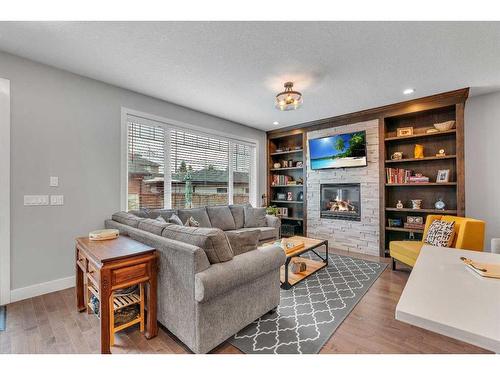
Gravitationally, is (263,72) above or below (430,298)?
above

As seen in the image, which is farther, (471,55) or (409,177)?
(409,177)

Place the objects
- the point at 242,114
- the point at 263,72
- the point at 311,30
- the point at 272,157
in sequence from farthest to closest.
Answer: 1. the point at 272,157
2. the point at 242,114
3. the point at 263,72
4. the point at 311,30

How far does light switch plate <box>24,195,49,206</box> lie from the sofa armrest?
2.26 metres

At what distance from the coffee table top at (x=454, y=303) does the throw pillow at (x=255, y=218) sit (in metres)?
3.47

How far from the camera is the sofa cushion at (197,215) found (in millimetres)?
3773

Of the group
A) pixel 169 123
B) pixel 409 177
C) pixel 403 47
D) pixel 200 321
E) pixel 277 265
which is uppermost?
pixel 403 47

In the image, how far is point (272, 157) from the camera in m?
6.04

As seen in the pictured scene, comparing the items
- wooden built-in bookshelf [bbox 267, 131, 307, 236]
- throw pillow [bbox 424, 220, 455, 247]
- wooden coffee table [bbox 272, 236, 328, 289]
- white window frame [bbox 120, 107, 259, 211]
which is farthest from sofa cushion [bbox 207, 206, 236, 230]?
throw pillow [bbox 424, 220, 455, 247]

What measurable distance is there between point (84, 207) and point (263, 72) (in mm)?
2764

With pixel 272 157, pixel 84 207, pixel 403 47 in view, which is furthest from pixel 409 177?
pixel 84 207

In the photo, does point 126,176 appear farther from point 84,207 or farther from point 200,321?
point 200,321

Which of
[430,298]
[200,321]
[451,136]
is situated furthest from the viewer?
[451,136]

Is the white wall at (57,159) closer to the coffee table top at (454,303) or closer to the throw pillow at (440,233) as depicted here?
the coffee table top at (454,303)

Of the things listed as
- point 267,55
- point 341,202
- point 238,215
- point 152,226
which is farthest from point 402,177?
point 152,226
